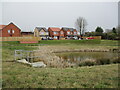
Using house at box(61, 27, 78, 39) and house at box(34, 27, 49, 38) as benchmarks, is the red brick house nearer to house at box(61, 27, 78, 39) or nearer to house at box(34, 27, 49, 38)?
house at box(34, 27, 49, 38)

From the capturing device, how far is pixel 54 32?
39.1 m

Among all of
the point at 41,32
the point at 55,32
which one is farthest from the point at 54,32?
the point at 41,32

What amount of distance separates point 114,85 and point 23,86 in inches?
88.8

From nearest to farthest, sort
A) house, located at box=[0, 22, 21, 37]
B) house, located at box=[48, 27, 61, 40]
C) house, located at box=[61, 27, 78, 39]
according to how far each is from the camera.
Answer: house, located at box=[0, 22, 21, 37], house, located at box=[48, 27, 61, 40], house, located at box=[61, 27, 78, 39]

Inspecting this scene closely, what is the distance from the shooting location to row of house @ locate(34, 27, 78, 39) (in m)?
38.2

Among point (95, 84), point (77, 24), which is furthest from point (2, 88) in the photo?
point (77, 24)

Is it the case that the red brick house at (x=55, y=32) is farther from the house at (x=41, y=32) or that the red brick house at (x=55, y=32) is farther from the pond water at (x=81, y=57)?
the pond water at (x=81, y=57)

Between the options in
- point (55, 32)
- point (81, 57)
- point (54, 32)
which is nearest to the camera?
point (81, 57)

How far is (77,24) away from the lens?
122 ft

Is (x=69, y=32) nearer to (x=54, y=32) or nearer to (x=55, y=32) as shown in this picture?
(x=55, y=32)

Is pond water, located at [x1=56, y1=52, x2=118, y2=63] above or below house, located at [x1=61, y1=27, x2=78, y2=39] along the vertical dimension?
below

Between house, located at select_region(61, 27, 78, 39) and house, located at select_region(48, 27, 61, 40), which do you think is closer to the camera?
house, located at select_region(48, 27, 61, 40)

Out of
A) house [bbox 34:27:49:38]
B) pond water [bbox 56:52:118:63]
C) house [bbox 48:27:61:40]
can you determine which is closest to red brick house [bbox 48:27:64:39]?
house [bbox 48:27:61:40]

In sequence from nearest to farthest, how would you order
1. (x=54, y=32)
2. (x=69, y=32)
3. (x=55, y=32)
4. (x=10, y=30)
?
(x=10, y=30) → (x=54, y=32) → (x=55, y=32) → (x=69, y=32)
